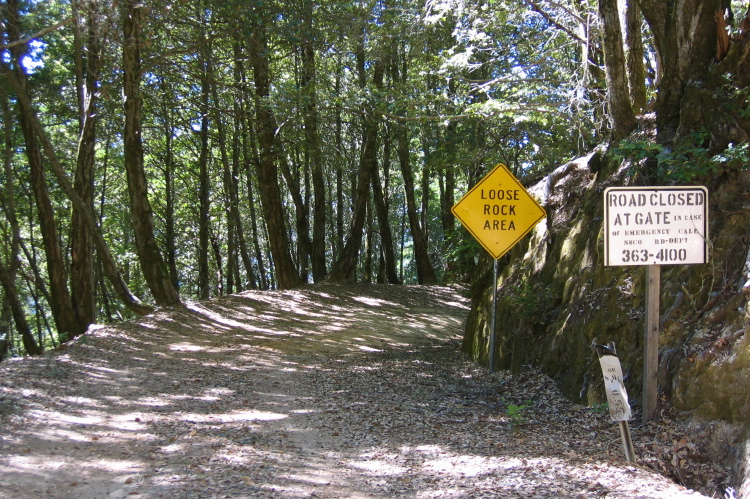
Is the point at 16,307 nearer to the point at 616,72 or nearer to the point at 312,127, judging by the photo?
the point at 312,127

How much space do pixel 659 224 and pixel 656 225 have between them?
3cm

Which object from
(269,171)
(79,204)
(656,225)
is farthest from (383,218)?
(656,225)

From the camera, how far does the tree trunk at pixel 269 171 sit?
15211 millimetres

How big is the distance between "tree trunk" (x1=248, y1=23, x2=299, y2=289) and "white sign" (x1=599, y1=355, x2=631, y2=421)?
11230 millimetres

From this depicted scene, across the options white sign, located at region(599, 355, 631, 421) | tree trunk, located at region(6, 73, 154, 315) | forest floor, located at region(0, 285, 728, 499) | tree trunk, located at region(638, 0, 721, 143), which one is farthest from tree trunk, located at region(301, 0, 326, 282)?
white sign, located at region(599, 355, 631, 421)

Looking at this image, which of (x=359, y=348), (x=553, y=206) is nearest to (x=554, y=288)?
(x=553, y=206)

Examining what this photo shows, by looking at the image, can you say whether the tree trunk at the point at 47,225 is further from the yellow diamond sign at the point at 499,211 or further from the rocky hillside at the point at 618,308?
the yellow diamond sign at the point at 499,211

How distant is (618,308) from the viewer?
677cm

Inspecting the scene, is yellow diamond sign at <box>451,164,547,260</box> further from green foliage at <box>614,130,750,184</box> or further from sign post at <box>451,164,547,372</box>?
green foliage at <box>614,130,750,184</box>

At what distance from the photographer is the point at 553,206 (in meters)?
9.42

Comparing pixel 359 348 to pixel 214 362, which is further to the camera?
pixel 359 348

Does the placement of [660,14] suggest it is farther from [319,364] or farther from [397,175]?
[397,175]

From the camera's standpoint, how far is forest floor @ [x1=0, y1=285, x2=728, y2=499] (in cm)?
Result: 477

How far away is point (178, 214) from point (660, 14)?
2773 centimetres
